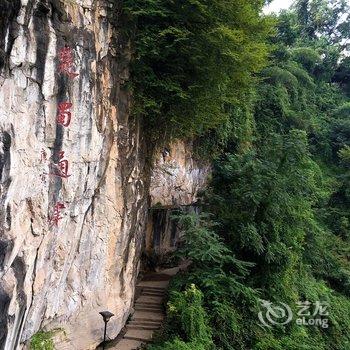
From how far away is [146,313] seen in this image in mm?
7199

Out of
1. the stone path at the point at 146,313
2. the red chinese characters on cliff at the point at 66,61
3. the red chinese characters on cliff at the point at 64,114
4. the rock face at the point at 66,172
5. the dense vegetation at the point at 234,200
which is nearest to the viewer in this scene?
the rock face at the point at 66,172

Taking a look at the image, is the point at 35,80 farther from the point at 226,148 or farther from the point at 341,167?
the point at 341,167

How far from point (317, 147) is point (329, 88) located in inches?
197

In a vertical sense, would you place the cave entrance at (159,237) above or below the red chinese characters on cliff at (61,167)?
below

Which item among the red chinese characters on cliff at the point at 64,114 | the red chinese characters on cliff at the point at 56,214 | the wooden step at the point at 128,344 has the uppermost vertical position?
the red chinese characters on cliff at the point at 64,114

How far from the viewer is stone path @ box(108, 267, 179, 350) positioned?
6.28 meters

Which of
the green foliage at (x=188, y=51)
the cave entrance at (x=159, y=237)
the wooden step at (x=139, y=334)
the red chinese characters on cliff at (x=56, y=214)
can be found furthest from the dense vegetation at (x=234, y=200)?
the red chinese characters on cliff at (x=56, y=214)

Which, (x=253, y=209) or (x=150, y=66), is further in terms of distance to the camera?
(x=253, y=209)

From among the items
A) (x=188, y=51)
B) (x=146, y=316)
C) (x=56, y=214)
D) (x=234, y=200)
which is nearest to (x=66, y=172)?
(x=56, y=214)

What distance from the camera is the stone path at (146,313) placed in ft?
20.6

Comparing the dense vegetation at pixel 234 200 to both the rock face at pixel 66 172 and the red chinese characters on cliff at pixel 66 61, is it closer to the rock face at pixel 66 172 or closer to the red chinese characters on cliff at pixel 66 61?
the rock face at pixel 66 172

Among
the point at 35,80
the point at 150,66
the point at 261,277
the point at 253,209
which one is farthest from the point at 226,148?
the point at 35,80

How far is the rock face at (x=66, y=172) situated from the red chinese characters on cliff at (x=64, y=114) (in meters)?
0.01

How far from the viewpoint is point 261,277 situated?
7637 millimetres
